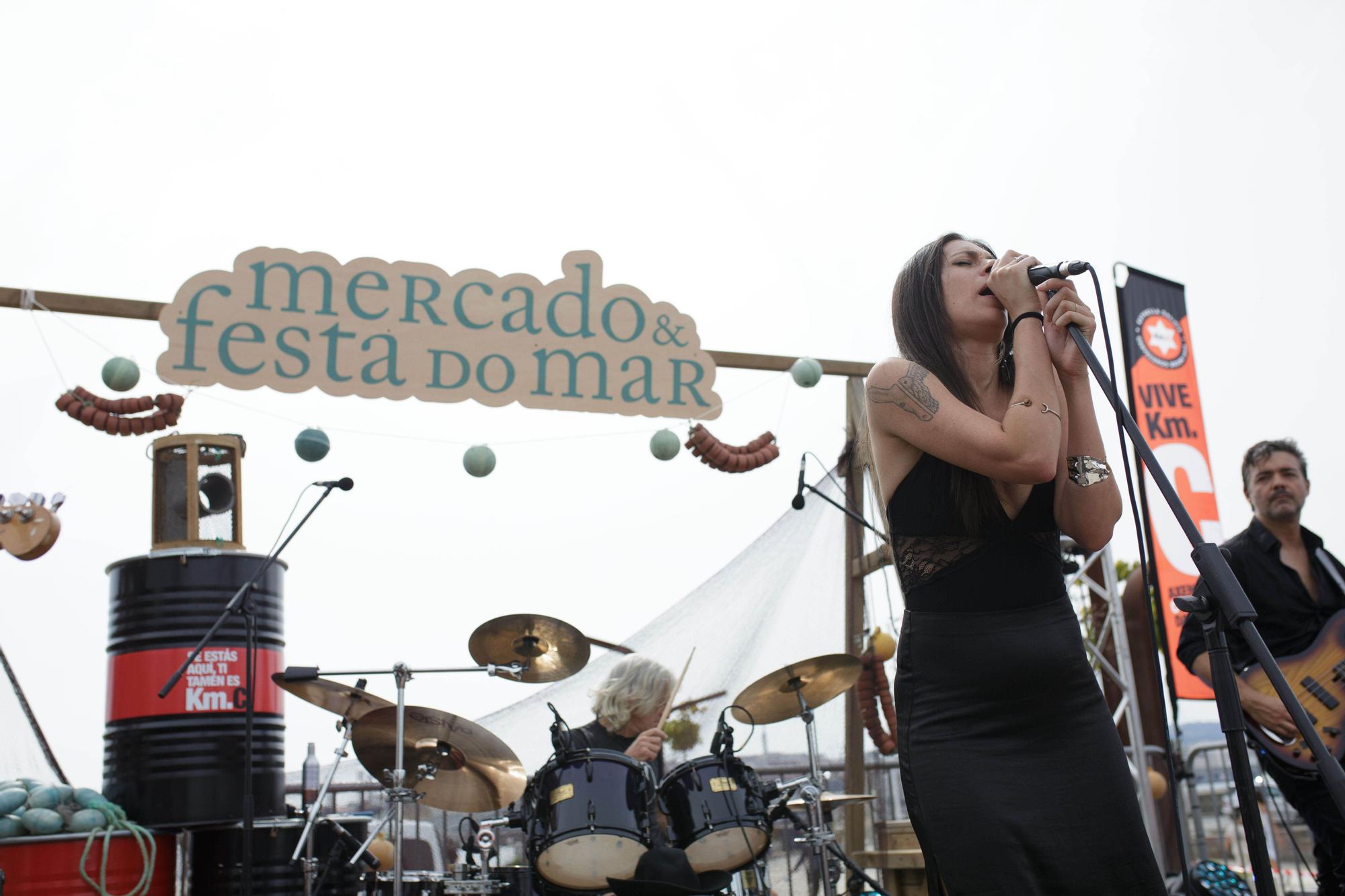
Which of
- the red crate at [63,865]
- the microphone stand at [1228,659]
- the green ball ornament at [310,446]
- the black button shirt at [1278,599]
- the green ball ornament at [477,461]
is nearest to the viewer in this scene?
the microphone stand at [1228,659]

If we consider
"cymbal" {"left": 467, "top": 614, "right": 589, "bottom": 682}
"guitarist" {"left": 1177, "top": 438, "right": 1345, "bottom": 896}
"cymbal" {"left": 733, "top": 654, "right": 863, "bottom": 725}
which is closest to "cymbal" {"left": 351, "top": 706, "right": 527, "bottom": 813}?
A: "cymbal" {"left": 467, "top": 614, "right": 589, "bottom": 682}

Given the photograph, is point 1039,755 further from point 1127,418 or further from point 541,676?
point 541,676

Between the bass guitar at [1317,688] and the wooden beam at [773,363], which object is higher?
the wooden beam at [773,363]

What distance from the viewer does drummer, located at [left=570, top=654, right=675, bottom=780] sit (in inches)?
186

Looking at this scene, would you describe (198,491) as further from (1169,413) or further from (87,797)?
(1169,413)

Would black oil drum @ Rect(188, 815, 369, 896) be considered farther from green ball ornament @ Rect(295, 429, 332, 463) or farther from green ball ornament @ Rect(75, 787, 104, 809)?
green ball ornament @ Rect(295, 429, 332, 463)

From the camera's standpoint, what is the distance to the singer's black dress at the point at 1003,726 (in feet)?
4.89

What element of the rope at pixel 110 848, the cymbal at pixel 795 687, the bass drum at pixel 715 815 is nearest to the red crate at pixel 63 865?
the rope at pixel 110 848

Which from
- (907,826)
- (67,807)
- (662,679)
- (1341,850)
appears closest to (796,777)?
(907,826)

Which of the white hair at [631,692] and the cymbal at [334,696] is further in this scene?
the white hair at [631,692]

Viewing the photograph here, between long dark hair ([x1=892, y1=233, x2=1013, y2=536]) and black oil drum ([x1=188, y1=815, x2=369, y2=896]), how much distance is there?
3.16m

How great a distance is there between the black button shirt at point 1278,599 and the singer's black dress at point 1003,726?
1899 mm

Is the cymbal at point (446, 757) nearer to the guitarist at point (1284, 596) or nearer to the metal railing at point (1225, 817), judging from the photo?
the guitarist at point (1284, 596)

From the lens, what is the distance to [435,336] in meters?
4.84
